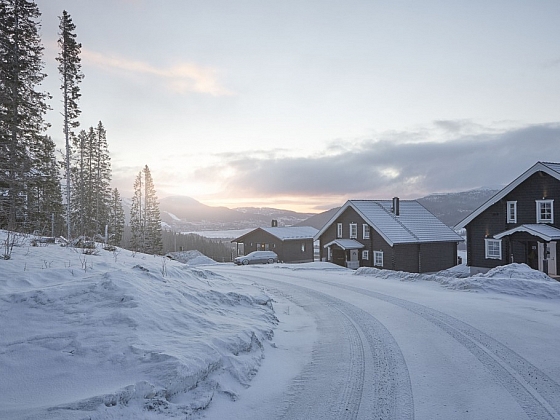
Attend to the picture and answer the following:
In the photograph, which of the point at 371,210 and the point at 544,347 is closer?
the point at 544,347

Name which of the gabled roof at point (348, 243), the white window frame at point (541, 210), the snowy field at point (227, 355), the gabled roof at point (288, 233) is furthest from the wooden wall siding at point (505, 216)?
the gabled roof at point (288, 233)

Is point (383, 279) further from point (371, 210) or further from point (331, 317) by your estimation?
point (371, 210)

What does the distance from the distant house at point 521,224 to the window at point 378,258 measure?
840 cm

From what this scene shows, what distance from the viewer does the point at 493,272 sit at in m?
20.6

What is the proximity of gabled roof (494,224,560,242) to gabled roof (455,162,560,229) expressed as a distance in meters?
3.14

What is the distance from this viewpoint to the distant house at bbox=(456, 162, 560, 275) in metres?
27.5

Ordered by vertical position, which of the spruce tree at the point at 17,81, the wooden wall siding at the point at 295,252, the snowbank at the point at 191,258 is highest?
the spruce tree at the point at 17,81

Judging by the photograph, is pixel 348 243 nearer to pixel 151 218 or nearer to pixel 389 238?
Answer: pixel 389 238

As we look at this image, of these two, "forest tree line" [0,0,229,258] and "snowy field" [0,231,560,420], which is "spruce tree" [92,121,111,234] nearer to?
"forest tree line" [0,0,229,258]

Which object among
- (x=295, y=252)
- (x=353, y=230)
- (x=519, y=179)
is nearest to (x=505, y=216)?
(x=519, y=179)

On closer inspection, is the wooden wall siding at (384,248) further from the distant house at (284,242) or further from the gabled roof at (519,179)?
the distant house at (284,242)

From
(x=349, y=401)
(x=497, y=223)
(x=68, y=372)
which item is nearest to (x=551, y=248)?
(x=497, y=223)

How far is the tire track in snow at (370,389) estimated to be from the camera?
19.0 ft

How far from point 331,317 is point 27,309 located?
28.5ft
